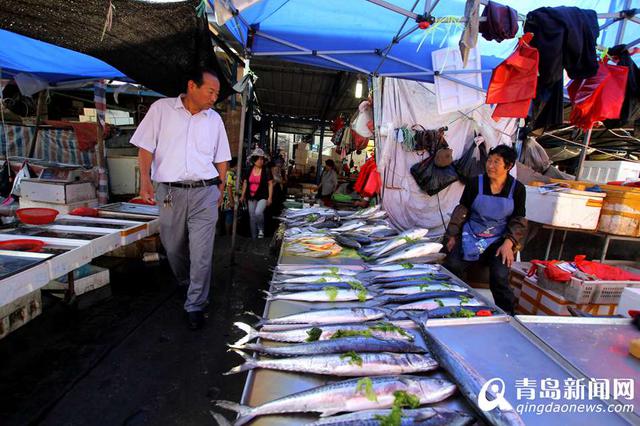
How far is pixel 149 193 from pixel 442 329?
3.34m

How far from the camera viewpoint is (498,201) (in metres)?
3.72

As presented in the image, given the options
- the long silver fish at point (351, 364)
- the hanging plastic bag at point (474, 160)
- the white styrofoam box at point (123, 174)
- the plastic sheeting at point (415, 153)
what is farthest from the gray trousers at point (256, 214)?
the long silver fish at point (351, 364)

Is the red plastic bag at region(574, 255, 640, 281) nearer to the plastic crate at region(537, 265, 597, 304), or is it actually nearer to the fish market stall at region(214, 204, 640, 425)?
the plastic crate at region(537, 265, 597, 304)

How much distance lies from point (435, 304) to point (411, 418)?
126 cm

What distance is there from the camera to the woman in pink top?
25.2 feet

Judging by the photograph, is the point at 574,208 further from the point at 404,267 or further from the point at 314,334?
the point at 314,334

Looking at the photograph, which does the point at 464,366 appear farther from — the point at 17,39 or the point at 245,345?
the point at 17,39

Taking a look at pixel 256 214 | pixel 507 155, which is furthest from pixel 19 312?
pixel 507 155

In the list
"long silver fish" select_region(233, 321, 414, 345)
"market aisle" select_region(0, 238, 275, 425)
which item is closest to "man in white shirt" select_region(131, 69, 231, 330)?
"market aisle" select_region(0, 238, 275, 425)

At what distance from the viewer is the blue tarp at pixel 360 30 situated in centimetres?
419

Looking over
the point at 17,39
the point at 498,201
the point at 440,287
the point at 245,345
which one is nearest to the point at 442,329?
the point at 440,287

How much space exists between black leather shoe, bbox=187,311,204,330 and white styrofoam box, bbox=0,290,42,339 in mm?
1722

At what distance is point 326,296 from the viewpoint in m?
2.48

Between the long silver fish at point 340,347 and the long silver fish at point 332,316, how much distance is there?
0.29 metres
